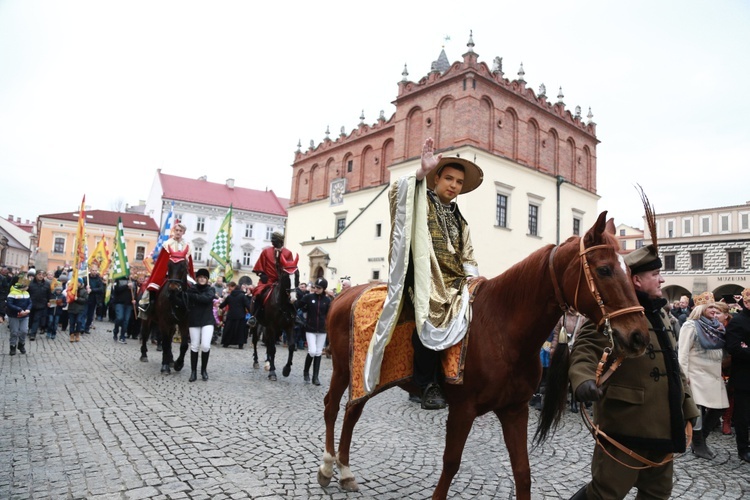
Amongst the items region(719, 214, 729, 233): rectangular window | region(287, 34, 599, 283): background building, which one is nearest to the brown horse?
region(287, 34, 599, 283): background building

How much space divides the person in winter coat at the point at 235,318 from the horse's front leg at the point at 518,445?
12.7 m

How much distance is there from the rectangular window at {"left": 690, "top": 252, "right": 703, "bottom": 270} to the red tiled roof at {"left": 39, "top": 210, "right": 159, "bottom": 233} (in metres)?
57.2

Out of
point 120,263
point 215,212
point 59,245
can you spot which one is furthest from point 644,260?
point 59,245

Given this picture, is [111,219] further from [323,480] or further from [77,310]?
[323,480]

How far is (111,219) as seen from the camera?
57.2 metres

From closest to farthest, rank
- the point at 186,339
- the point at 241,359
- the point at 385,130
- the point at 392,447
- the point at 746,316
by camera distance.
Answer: the point at 392,447
the point at 746,316
the point at 186,339
the point at 241,359
the point at 385,130

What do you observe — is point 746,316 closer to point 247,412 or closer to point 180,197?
point 247,412

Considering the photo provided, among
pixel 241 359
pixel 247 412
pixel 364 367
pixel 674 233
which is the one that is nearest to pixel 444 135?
pixel 241 359

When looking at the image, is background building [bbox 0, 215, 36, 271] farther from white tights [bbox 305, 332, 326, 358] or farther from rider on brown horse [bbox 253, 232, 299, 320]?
white tights [bbox 305, 332, 326, 358]

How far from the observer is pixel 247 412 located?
637 centimetres

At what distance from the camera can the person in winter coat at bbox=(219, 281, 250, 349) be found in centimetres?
1483

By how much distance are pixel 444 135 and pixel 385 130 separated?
8.74 m

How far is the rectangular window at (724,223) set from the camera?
1743 inches

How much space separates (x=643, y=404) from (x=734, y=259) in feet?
138
